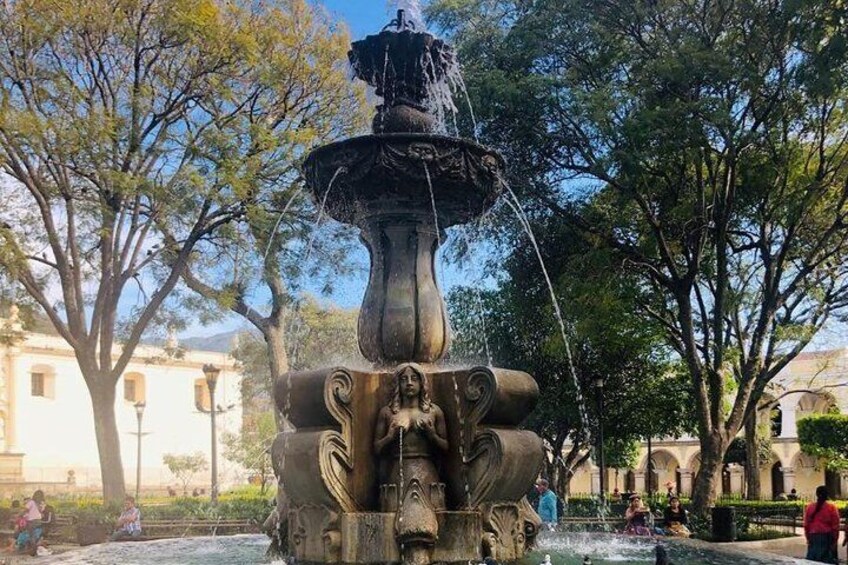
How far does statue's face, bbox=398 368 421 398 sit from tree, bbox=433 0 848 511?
435 inches

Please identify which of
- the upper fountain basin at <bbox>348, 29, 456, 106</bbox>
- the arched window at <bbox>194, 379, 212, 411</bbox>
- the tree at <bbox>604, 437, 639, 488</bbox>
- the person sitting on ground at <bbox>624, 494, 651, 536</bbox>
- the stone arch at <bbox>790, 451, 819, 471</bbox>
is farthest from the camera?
the arched window at <bbox>194, 379, 212, 411</bbox>

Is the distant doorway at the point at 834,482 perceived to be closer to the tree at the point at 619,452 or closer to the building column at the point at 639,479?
the tree at the point at 619,452

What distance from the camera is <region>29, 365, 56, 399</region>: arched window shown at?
5097 cm

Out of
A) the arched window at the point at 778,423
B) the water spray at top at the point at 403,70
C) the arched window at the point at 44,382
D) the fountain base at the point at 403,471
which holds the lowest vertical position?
the arched window at the point at 778,423

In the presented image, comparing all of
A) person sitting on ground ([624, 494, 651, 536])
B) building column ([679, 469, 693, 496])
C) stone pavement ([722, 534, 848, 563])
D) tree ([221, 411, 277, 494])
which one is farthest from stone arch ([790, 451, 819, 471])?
person sitting on ground ([624, 494, 651, 536])

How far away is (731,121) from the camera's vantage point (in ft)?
57.3

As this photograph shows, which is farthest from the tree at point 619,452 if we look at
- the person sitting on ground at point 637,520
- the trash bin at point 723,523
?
the person sitting on ground at point 637,520

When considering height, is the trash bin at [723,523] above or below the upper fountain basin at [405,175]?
below

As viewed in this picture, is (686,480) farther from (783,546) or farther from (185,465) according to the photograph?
(783,546)

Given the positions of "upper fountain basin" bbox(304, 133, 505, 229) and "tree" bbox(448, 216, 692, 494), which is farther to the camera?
"tree" bbox(448, 216, 692, 494)

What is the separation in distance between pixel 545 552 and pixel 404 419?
2313 millimetres

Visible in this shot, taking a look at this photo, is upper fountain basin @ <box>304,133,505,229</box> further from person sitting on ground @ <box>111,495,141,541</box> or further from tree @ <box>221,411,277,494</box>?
tree @ <box>221,411,277,494</box>

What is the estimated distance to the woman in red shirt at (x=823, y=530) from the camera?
11.5 meters

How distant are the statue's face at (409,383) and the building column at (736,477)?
46771 millimetres
